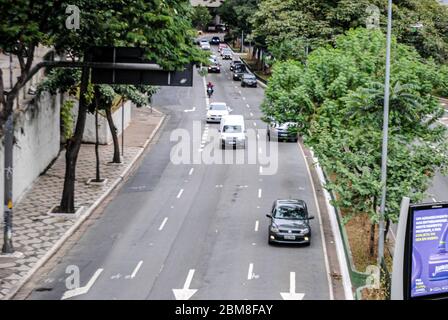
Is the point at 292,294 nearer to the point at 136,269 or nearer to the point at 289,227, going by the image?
the point at 136,269

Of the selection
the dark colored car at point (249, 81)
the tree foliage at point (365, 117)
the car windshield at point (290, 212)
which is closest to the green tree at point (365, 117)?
the tree foliage at point (365, 117)

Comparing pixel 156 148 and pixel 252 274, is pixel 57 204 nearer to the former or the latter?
pixel 252 274

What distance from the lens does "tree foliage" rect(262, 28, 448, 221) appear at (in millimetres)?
29500

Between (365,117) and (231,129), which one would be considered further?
(231,129)

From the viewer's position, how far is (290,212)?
33000mm

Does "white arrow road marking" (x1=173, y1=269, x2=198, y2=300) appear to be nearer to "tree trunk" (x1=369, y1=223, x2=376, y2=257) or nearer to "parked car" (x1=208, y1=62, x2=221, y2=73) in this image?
"tree trunk" (x1=369, y1=223, x2=376, y2=257)

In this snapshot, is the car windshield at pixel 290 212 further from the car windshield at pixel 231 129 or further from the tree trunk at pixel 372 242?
→ the car windshield at pixel 231 129

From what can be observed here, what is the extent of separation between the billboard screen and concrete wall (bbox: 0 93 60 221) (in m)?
19.5

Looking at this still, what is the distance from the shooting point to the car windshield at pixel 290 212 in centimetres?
3262

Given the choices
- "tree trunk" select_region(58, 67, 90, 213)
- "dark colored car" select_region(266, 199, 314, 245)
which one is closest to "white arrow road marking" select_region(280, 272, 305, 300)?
"dark colored car" select_region(266, 199, 314, 245)

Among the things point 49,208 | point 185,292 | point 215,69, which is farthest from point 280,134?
point 215,69

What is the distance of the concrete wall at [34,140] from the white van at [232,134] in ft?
35.4

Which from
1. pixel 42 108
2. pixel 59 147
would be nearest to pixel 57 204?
pixel 42 108

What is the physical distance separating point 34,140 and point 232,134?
14807 millimetres
